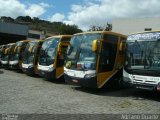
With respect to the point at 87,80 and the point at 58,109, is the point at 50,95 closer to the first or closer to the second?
the point at 87,80

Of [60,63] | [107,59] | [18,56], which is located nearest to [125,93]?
[107,59]

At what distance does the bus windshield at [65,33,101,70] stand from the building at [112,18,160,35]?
3000cm

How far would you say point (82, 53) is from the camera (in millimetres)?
14523

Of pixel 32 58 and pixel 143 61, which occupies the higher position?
pixel 143 61

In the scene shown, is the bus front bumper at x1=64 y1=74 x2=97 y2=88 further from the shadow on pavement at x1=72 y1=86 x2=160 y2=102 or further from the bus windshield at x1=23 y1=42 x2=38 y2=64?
the bus windshield at x1=23 y1=42 x2=38 y2=64

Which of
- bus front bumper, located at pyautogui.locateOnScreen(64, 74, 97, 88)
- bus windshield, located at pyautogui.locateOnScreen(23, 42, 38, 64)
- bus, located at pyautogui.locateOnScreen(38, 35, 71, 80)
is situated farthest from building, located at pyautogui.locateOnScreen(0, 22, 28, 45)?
bus front bumper, located at pyautogui.locateOnScreen(64, 74, 97, 88)

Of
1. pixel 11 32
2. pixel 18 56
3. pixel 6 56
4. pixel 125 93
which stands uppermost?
pixel 11 32

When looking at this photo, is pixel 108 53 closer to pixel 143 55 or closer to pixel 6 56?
pixel 143 55

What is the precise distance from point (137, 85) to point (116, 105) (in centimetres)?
194

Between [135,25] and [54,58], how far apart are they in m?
30.8

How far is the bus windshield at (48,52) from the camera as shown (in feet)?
58.3

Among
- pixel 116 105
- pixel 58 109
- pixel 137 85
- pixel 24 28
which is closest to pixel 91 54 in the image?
pixel 137 85

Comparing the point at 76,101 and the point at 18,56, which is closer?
the point at 76,101

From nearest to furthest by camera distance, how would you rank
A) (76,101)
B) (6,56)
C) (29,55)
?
(76,101) → (29,55) → (6,56)
